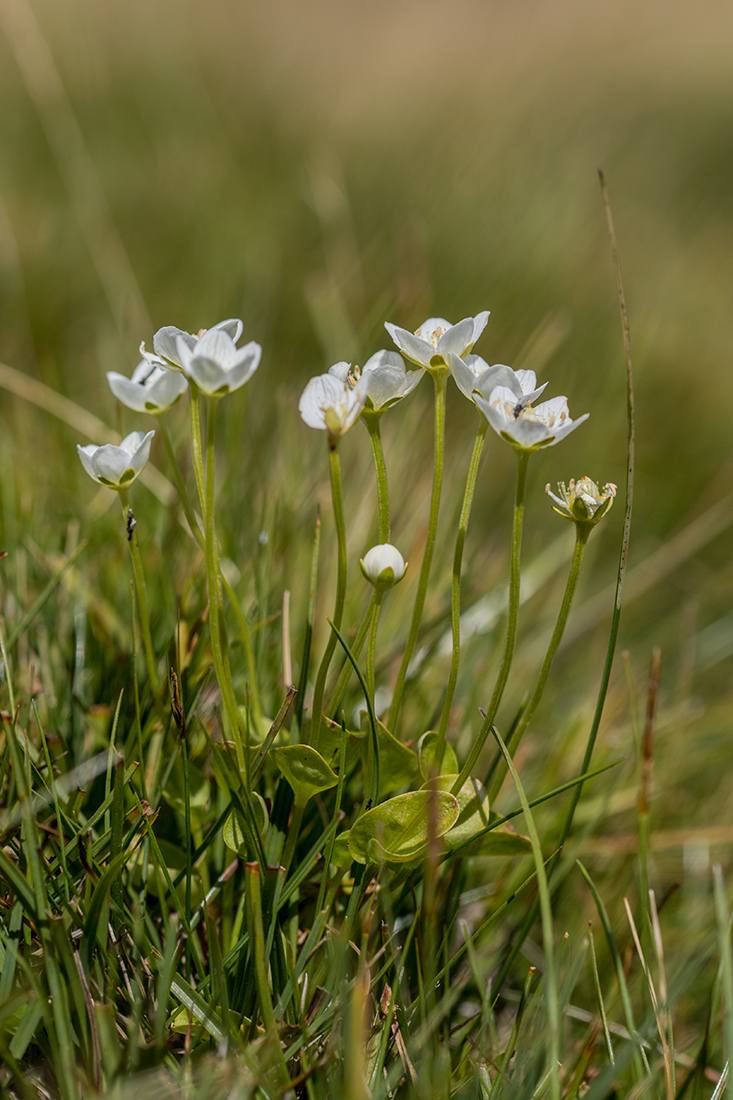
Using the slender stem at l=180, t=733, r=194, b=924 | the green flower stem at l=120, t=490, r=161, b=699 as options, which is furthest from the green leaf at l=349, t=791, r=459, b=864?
the green flower stem at l=120, t=490, r=161, b=699

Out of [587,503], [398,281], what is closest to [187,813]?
[587,503]

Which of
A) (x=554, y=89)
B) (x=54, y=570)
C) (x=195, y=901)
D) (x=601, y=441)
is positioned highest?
(x=554, y=89)

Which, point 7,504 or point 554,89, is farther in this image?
point 554,89

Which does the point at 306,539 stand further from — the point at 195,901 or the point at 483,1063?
the point at 483,1063

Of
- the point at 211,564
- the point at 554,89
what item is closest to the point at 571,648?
the point at 211,564

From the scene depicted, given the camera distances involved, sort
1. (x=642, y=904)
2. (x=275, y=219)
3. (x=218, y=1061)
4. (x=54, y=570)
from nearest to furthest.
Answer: (x=218, y=1061), (x=642, y=904), (x=54, y=570), (x=275, y=219)

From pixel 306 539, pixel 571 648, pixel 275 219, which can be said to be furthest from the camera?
pixel 275 219

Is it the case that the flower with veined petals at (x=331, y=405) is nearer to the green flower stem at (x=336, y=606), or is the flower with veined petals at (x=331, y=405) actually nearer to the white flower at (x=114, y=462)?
the green flower stem at (x=336, y=606)
